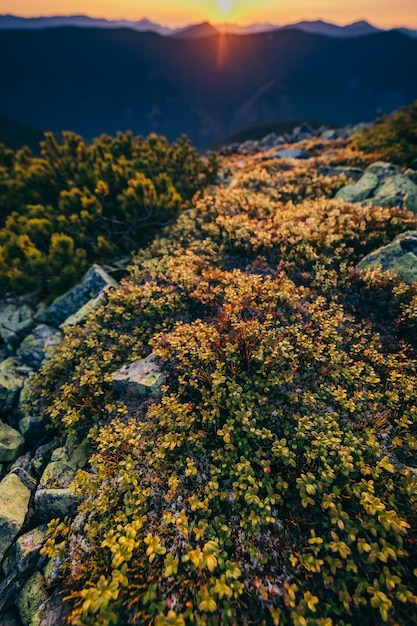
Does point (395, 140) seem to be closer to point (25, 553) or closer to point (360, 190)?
point (360, 190)

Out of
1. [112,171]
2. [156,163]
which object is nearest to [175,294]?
[112,171]

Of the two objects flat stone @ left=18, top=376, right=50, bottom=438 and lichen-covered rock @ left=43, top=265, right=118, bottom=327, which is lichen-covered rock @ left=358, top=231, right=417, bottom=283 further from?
flat stone @ left=18, top=376, right=50, bottom=438

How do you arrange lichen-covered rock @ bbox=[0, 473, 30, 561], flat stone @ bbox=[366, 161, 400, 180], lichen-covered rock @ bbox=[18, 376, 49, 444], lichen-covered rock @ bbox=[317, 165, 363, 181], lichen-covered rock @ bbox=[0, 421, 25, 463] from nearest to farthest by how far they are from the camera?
lichen-covered rock @ bbox=[0, 473, 30, 561] → lichen-covered rock @ bbox=[0, 421, 25, 463] → lichen-covered rock @ bbox=[18, 376, 49, 444] → flat stone @ bbox=[366, 161, 400, 180] → lichen-covered rock @ bbox=[317, 165, 363, 181]

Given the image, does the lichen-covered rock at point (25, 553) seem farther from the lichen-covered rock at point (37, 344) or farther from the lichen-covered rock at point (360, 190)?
the lichen-covered rock at point (360, 190)

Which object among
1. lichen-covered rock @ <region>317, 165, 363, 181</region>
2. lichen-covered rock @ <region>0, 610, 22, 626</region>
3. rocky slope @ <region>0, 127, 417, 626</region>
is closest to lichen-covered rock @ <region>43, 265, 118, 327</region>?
rocky slope @ <region>0, 127, 417, 626</region>

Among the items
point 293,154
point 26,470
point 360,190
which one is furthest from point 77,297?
point 293,154

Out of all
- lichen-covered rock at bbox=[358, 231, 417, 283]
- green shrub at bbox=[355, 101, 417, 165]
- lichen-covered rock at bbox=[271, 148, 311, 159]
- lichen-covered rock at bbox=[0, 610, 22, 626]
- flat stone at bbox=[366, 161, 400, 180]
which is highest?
green shrub at bbox=[355, 101, 417, 165]

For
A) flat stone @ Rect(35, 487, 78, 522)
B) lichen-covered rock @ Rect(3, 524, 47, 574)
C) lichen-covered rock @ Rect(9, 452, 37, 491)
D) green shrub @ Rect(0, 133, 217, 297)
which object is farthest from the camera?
green shrub @ Rect(0, 133, 217, 297)
